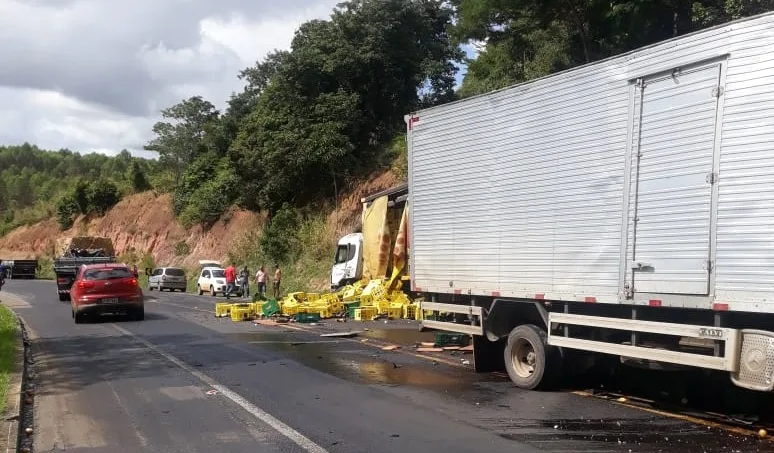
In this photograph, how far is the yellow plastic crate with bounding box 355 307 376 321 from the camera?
2069 centimetres

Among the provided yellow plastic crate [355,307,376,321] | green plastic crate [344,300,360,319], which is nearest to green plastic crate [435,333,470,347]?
yellow plastic crate [355,307,376,321]

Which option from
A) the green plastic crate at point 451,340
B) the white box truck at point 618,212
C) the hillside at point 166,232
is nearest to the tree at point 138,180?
the hillside at point 166,232

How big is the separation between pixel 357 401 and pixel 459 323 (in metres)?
2.68

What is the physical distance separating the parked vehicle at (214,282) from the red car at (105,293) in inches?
609

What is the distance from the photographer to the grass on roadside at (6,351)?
954 centimetres

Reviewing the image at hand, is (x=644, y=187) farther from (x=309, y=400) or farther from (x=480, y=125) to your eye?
(x=309, y=400)

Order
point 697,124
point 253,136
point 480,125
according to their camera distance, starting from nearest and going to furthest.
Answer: point 697,124 → point 480,125 → point 253,136

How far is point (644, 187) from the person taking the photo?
8000mm

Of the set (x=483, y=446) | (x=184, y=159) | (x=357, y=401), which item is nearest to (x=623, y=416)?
(x=483, y=446)

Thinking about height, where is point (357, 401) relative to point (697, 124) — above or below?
below

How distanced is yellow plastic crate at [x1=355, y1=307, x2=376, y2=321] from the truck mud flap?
8631 millimetres

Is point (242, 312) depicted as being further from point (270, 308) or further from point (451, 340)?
point (451, 340)

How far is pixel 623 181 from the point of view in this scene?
325 inches

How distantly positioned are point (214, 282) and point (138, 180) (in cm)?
4204
